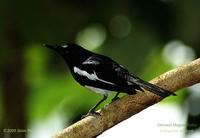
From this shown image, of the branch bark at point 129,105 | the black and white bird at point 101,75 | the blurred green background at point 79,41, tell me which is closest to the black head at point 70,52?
the black and white bird at point 101,75

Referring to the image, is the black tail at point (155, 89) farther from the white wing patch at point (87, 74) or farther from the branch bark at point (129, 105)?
the white wing patch at point (87, 74)

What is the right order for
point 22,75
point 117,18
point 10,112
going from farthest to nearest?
point 117,18 < point 22,75 < point 10,112

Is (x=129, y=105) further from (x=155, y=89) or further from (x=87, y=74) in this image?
(x=87, y=74)

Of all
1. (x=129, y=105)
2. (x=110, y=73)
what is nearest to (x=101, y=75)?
(x=110, y=73)

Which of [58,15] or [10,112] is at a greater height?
[58,15]

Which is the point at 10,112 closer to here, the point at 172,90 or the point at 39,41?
the point at 39,41

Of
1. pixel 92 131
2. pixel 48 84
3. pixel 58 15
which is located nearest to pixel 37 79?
pixel 48 84

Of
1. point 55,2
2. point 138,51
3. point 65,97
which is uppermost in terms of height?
point 55,2
